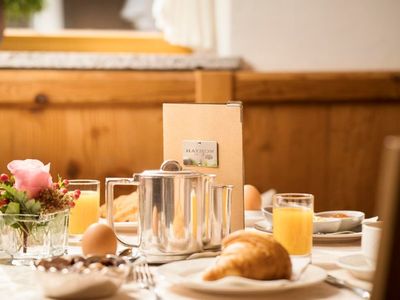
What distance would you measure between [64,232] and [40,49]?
73.6 inches

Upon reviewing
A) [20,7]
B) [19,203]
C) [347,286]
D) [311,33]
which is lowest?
[347,286]

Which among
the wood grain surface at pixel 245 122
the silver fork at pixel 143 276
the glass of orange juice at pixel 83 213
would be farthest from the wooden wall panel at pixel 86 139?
the silver fork at pixel 143 276

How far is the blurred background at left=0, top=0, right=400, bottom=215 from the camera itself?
9.86ft

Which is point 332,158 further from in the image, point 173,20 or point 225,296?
point 225,296

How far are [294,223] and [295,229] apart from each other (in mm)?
11

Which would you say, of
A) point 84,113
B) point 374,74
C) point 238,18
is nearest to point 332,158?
point 374,74

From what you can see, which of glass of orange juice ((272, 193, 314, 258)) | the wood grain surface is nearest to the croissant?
glass of orange juice ((272, 193, 314, 258))

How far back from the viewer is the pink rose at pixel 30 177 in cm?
136

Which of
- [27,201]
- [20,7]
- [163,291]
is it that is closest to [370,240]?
[163,291]

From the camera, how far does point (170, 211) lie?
1.31m

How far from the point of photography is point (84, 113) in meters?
3.03

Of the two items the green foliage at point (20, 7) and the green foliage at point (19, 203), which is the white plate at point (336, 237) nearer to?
the green foliage at point (19, 203)

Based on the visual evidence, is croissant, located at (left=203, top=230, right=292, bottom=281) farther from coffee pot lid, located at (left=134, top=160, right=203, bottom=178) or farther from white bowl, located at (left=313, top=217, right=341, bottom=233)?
white bowl, located at (left=313, top=217, right=341, bottom=233)

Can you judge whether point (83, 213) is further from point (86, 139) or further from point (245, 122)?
point (245, 122)
